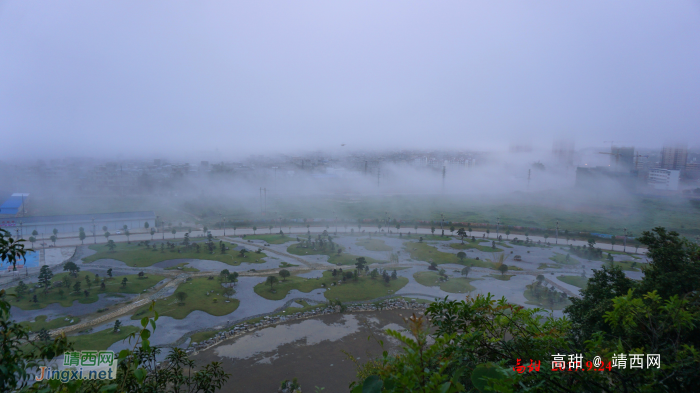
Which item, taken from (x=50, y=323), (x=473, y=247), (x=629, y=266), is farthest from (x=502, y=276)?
(x=50, y=323)

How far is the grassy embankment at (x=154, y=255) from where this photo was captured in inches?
558

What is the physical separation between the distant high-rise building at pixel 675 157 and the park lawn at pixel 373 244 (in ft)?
71.4

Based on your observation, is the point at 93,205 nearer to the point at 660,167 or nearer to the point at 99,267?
the point at 99,267

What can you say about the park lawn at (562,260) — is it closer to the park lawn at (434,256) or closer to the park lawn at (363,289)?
the park lawn at (434,256)

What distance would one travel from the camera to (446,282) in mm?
12266

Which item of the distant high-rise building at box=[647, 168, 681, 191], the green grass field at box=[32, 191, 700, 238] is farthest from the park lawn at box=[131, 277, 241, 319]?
the distant high-rise building at box=[647, 168, 681, 191]

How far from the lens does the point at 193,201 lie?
2803 centimetres

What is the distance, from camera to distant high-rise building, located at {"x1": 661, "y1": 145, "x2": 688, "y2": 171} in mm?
23547

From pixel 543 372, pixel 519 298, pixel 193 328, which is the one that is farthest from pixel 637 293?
pixel 193 328

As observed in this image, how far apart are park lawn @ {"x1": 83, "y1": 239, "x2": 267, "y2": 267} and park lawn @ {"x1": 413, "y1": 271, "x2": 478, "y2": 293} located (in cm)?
663

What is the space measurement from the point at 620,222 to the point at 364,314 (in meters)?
20.1

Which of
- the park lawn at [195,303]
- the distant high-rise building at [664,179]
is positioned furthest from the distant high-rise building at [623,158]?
the park lawn at [195,303]

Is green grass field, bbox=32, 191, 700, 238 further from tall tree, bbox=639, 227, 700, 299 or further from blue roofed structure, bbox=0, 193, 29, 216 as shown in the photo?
tall tree, bbox=639, 227, 700, 299

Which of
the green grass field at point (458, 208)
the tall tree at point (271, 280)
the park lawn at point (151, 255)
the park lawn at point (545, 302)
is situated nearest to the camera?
the park lawn at point (545, 302)
